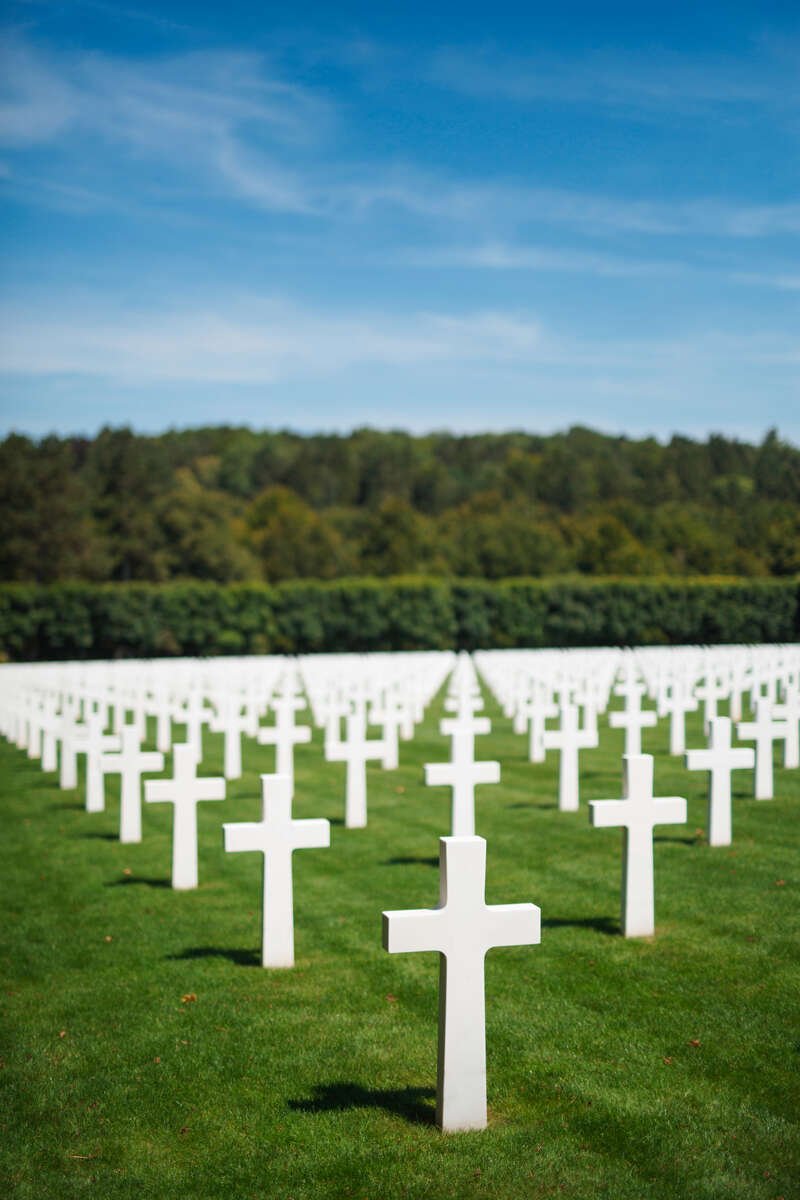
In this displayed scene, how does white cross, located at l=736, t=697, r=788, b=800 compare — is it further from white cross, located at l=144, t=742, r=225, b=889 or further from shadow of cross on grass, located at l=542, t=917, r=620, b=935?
white cross, located at l=144, t=742, r=225, b=889

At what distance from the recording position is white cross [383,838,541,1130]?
4.44 metres

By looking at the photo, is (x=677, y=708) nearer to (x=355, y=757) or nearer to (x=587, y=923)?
(x=355, y=757)

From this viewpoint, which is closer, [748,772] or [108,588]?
[748,772]

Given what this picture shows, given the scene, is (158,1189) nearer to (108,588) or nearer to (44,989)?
(44,989)

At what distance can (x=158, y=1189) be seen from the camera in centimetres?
418

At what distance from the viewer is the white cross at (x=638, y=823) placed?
6.91 m

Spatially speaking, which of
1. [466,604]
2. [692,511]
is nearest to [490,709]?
[466,604]

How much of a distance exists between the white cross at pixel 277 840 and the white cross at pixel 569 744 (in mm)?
4407

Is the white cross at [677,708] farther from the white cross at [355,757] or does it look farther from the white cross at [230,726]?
the white cross at [230,726]

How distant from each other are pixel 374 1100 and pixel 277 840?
6.58 feet

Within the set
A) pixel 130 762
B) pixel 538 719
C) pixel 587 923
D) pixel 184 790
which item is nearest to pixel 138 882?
pixel 130 762

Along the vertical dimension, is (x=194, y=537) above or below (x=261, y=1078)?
above

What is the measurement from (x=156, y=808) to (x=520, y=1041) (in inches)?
325

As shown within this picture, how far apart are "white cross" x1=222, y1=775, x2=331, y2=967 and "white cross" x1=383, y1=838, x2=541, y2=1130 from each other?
2.18 meters
